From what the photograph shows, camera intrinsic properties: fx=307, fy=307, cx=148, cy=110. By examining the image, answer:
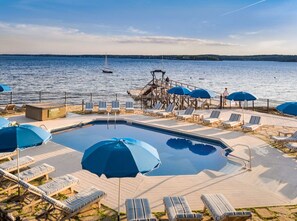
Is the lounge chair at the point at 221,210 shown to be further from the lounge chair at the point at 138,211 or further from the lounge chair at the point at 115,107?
the lounge chair at the point at 115,107

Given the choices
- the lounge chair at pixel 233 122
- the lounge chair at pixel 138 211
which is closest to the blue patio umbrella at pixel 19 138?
the lounge chair at pixel 138 211

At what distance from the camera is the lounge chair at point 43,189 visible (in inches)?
253

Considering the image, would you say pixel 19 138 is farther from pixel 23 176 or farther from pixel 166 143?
pixel 166 143

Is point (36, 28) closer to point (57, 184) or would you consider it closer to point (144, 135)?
point (144, 135)

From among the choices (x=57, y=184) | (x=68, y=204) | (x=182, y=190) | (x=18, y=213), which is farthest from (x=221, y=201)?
(x=18, y=213)

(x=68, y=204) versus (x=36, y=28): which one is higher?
(x=36, y=28)

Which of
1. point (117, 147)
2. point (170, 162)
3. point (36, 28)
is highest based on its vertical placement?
point (36, 28)

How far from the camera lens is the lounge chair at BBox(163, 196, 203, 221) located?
5.37 m

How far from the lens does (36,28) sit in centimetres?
4297

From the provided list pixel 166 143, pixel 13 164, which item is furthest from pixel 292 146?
pixel 13 164

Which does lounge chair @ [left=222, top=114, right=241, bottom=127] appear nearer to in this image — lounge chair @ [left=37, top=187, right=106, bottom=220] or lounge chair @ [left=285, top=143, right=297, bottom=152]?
lounge chair @ [left=285, top=143, right=297, bottom=152]

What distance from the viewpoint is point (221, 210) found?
19.2ft

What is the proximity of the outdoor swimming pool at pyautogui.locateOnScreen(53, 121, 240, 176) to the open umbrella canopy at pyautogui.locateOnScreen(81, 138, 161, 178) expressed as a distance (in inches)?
154

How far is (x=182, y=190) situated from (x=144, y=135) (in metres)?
6.65
